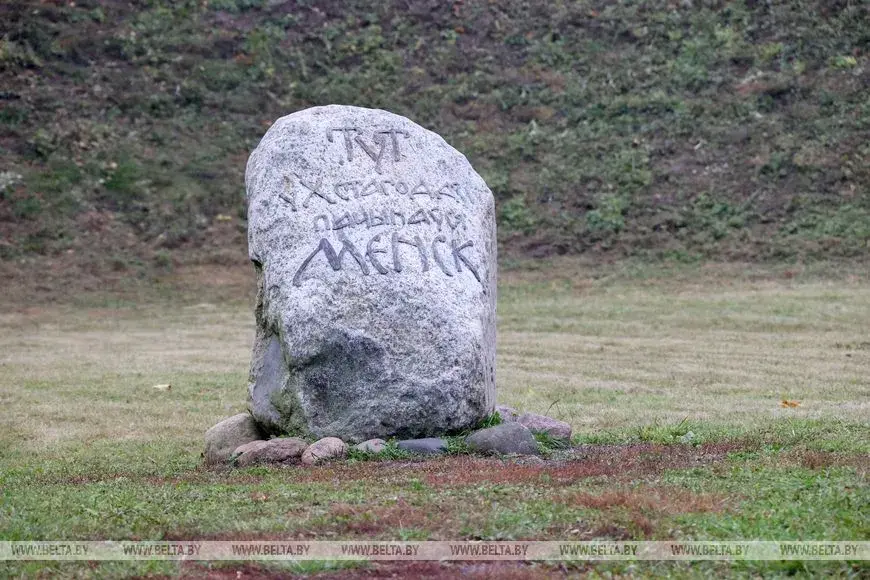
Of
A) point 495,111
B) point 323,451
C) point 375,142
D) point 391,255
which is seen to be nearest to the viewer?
point 323,451

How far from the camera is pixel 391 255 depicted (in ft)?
35.3

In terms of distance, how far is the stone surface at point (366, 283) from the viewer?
34.3ft

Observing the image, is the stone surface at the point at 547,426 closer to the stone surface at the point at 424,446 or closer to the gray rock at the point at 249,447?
the stone surface at the point at 424,446

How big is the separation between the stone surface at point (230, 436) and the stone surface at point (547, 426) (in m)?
2.50

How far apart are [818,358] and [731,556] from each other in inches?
504

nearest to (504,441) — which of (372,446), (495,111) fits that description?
(372,446)

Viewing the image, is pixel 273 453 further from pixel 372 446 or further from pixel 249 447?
pixel 372 446

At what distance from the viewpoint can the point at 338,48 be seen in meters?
37.2

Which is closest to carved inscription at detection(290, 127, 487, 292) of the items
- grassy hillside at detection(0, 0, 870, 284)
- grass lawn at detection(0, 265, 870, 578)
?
grass lawn at detection(0, 265, 870, 578)

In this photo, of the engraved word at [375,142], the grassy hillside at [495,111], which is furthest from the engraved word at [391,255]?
the grassy hillside at [495,111]

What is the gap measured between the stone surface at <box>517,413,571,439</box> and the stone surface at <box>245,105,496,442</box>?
377 mm

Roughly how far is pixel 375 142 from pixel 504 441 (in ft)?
10.7

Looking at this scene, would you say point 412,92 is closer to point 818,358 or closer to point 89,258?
point 89,258

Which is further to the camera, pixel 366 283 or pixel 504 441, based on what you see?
pixel 366 283
